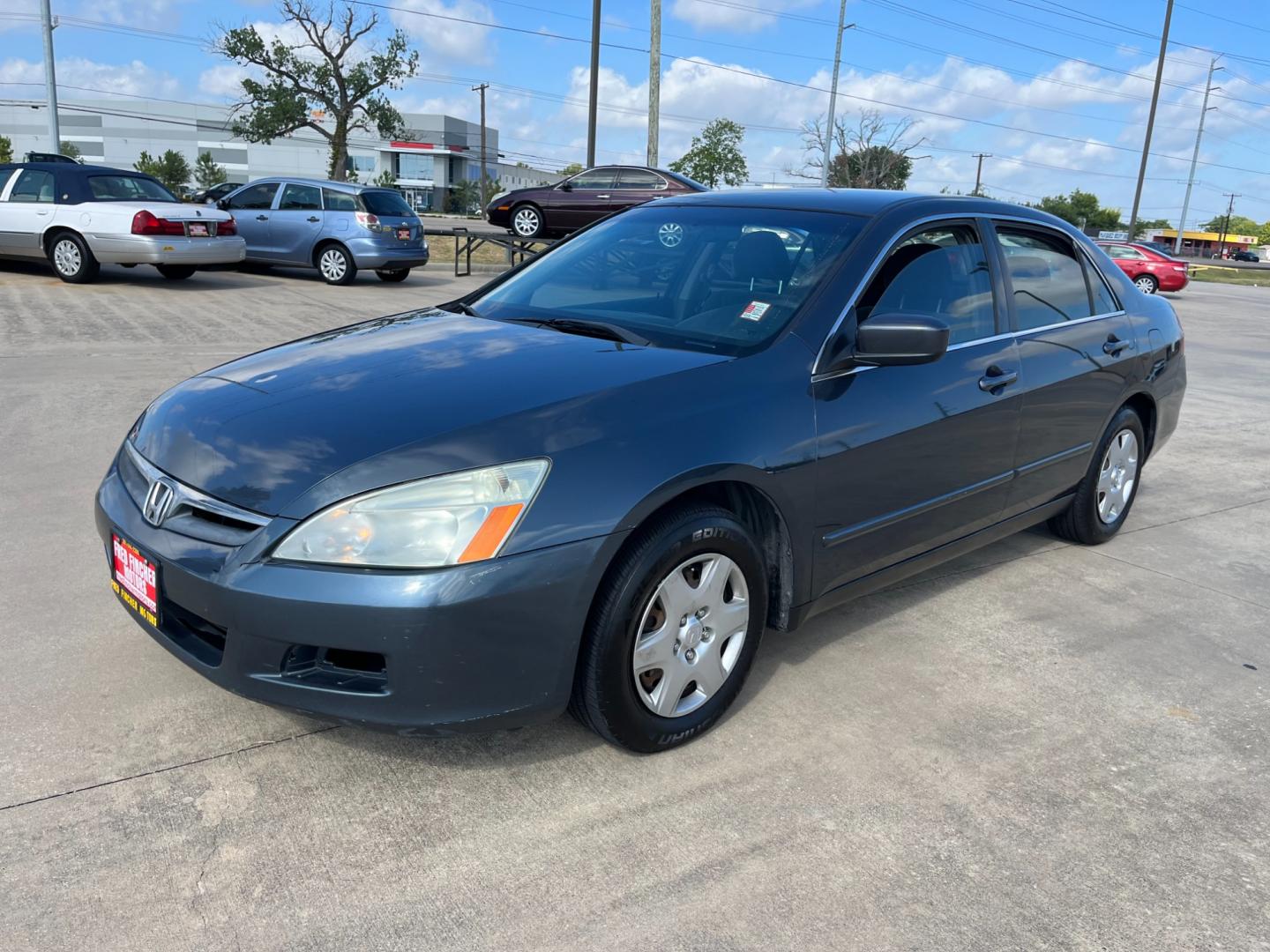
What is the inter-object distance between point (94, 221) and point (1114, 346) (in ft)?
41.5

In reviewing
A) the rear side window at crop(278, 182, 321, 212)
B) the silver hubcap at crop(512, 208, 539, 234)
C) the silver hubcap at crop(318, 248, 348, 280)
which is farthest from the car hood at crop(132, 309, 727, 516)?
the silver hubcap at crop(512, 208, 539, 234)

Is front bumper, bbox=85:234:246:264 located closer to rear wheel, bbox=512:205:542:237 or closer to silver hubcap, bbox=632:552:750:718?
rear wheel, bbox=512:205:542:237

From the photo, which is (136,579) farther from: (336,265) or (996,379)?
(336,265)

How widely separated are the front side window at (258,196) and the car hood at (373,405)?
13.7 meters

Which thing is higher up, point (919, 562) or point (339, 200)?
point (339, 200)

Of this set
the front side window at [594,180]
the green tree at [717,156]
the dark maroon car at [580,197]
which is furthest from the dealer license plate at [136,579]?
the green tree at [717,156]

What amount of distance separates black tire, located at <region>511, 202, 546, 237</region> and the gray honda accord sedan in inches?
605

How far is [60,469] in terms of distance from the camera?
5.30m

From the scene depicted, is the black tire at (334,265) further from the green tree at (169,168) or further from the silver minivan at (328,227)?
the green tree at (169,168)

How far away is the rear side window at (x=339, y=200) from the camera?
15266 millimetres

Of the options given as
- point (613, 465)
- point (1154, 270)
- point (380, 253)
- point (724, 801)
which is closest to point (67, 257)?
point (380, 253)

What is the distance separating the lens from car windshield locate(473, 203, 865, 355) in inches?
129

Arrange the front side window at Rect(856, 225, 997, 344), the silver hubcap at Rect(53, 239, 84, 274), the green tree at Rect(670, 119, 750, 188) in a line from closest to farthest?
the front side window at Rect(856, 225, 997, 344) → the silver hubcap at Rect(53, 239, 84, 274) → the green tree at Rect(670, 119, 750, 188)

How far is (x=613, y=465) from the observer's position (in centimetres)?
256
